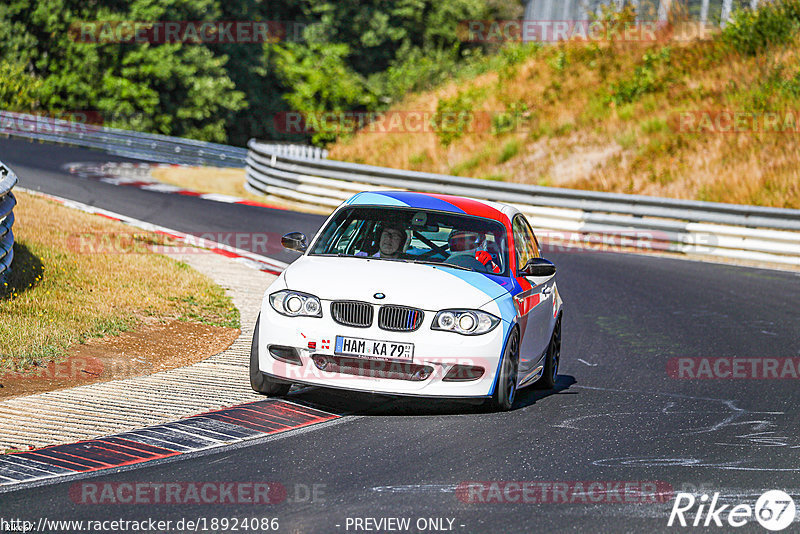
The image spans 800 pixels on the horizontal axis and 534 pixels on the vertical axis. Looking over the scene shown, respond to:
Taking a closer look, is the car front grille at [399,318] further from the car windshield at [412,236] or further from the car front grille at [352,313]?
the car windshield at [412,236]

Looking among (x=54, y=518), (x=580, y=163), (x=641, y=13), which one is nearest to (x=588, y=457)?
(x=54, y=518)

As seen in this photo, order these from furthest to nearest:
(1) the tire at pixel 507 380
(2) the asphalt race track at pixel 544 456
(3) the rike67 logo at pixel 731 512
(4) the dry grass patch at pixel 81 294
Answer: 1. (4) the dry grass patch at pixel 81 294
2. (1) the tire at pixel 507 380
3. (3) the rike67 logo at pixel 731 512
4. (2) the asphalt race track at pixel 544 456

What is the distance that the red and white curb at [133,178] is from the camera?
24859mm

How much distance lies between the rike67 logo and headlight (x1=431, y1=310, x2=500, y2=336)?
2020mm

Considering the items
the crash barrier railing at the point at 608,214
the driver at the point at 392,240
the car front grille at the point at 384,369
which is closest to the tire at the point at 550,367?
the driver at the point at 392,240

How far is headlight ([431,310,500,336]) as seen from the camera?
7520mm

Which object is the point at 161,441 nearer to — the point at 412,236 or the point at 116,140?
the point at 412,236

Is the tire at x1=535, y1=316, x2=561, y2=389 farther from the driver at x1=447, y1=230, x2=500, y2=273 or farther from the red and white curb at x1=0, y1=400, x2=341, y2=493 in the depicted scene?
the red and white curb at x1=0, y1=400, x2=341, y2=493

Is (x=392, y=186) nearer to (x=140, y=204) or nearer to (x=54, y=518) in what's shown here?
(x=140, y=204)

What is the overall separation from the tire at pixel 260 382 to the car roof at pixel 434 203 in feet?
5.40

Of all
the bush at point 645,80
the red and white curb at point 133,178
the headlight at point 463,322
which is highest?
the bush at point 645,80

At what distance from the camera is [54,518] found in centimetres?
520

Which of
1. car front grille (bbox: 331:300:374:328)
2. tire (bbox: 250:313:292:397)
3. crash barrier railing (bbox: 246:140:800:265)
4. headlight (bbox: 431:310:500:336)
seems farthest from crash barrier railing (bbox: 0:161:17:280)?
crash barrier railing (bbox: 246:140:800:265)

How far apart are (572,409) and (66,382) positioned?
154 inches
